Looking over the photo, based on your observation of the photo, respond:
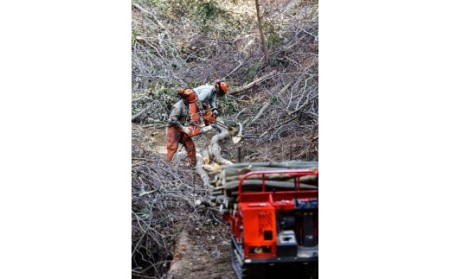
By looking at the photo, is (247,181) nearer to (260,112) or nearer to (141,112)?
(260,112)

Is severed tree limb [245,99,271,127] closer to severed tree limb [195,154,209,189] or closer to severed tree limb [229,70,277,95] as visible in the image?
severed tree limb [229,70,277,95]

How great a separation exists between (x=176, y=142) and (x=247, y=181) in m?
0.72

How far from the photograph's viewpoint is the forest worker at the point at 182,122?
5.22 metres

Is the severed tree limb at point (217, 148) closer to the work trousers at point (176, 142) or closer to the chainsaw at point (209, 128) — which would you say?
the chainsaw at point (209, 128)

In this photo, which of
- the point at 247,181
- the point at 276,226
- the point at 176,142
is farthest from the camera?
the point at 176,142

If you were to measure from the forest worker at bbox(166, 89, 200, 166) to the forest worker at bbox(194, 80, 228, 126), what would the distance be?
0.04 meters

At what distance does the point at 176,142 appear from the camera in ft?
17.1

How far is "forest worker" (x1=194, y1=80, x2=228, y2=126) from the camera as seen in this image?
525 cm

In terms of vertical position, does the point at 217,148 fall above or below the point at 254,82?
below

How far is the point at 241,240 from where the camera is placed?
4809 mm

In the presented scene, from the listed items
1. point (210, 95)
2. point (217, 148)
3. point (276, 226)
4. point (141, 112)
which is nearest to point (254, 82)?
point (210, 95)

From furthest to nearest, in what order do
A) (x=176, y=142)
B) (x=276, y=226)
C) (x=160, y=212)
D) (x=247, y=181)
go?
(x=176, y=142), (x=160, y=212), (x=247, y=181), (x=276, y=226)

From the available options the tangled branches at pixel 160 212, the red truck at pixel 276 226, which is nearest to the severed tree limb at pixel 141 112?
the tangled branches at pixel 160 212
